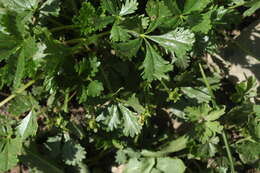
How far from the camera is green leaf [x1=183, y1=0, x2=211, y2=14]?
177 cm

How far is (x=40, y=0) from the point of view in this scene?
2209mm

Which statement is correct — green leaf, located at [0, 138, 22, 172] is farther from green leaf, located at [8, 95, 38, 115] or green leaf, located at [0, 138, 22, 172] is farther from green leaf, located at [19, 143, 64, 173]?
green leaf, located at [19, 143, 64, 173]

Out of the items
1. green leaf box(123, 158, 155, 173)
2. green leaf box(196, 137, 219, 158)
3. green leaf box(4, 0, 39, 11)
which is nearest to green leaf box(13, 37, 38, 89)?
green leaf box(4, 0, 39, 11)

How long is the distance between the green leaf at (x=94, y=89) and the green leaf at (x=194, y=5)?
1.74 feet

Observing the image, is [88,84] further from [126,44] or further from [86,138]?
[86,138]

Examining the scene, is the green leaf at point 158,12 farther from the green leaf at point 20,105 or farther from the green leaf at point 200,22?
the green leaf at point 20,105

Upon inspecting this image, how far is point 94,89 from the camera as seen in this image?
6.11 feet

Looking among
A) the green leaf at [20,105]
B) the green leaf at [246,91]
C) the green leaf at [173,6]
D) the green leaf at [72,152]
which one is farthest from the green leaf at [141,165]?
the green leaf at [173,6]

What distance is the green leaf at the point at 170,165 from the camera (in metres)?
2.35

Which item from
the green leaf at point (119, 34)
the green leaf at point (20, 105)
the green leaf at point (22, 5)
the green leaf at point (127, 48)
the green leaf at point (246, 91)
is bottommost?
the green leaf at point (246, 91)

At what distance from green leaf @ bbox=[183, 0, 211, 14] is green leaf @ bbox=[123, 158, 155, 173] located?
0.99m

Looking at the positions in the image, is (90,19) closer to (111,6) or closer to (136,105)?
(111,6)

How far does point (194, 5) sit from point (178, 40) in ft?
0.58

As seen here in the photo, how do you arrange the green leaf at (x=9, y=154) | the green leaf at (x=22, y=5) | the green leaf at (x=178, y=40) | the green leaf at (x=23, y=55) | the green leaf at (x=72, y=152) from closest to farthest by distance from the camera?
the green leaf at (x=23, y=55) < the green leaf at (x=178, y=40) < the green leaf at (x=22, y=5) < the green leaf at (x=9, y=154) < the green leaf at (x=72, y=152)
